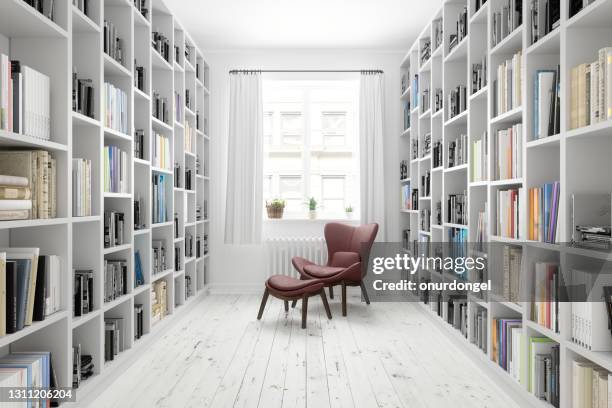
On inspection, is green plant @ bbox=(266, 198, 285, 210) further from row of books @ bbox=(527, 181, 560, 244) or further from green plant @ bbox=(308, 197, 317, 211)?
row of books @ bbox=(527, 181, 560, 244)

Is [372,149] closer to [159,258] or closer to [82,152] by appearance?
[159,258]

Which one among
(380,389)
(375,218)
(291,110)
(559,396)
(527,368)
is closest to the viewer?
(559,396)

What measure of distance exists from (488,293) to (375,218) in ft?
8.19

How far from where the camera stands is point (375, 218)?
5473 mm

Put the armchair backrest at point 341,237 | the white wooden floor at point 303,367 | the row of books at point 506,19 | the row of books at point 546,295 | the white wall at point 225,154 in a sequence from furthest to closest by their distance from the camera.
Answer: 1. the white wall at point 225,154
2. the armchair backrest at point 341,237
3. the row of books at point 506,19
4. the white wooden floor at point 303,367
5. the row of books at point 546,295

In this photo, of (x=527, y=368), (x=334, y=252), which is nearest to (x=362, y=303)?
(x=334, y=252)

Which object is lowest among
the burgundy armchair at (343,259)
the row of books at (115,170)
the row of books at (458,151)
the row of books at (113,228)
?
the burgundy armchair at (343,259)

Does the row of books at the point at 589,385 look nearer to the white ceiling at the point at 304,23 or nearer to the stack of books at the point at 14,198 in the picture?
the stack of books at the point at 14,198

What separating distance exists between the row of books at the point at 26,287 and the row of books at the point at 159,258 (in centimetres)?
148

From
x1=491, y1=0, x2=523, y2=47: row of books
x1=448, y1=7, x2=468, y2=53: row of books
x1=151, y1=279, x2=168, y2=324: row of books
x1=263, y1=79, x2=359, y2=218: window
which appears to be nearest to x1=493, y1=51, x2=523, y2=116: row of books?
x1=491, y1=0, x2=523, y2=47: row of books

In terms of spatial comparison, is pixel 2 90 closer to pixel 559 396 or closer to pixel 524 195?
pixel 524 195

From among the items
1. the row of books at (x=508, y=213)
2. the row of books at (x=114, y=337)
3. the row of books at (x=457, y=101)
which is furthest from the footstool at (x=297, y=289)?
the row of books at (x=457, y=101)

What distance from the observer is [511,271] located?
2.71 metres

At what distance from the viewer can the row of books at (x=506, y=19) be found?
8.78 feet
